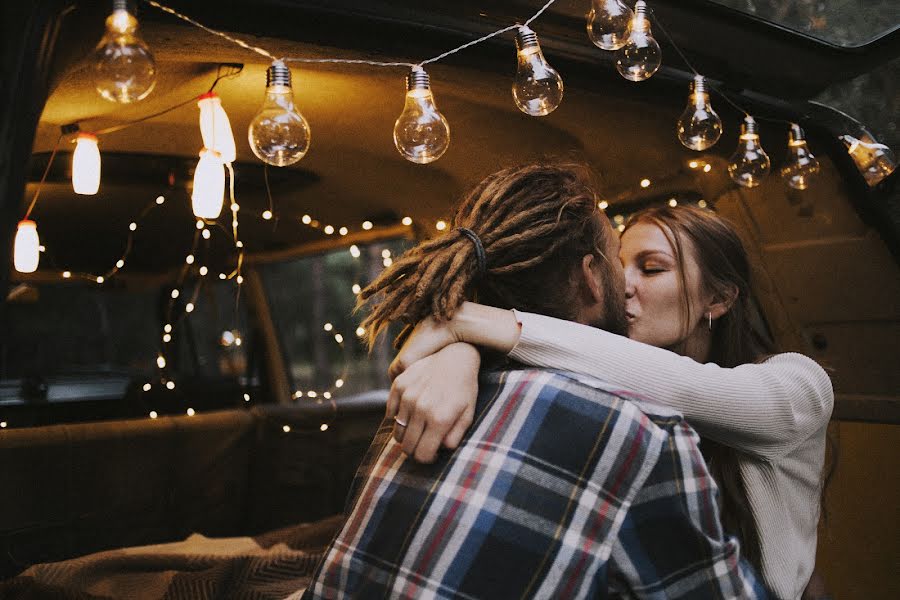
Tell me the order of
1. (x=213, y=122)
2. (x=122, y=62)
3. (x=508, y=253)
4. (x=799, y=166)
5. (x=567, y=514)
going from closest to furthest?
(x=567, y=514) → (x=122, y=62) → (x=508, y=253) → (x=799, y=166) → (x=213, y=122)

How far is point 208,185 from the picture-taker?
126 inches

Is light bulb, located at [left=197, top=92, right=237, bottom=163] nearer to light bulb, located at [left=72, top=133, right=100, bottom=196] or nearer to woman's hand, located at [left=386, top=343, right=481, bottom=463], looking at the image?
light bulb, located at [left=72, top=133, right=100, bottom=196]

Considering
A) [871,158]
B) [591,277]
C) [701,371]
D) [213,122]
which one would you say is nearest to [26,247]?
[213,122]

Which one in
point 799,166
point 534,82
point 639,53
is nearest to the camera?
point 534,82

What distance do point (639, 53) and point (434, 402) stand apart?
123 cm

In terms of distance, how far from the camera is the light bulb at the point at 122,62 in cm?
132

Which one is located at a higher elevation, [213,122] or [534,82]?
[534,82]

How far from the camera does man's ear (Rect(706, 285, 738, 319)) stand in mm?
2078

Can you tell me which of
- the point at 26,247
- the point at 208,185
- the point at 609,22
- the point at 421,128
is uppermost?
the point at 609,22

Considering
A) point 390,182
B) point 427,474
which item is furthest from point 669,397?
point 390,182

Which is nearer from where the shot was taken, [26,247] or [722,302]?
[722,302]

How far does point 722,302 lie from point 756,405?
549 mm

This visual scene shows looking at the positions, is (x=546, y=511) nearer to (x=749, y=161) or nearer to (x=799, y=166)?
(x=749, y=161)

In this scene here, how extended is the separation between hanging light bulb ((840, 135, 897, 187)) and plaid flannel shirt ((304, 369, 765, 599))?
7.53ft
